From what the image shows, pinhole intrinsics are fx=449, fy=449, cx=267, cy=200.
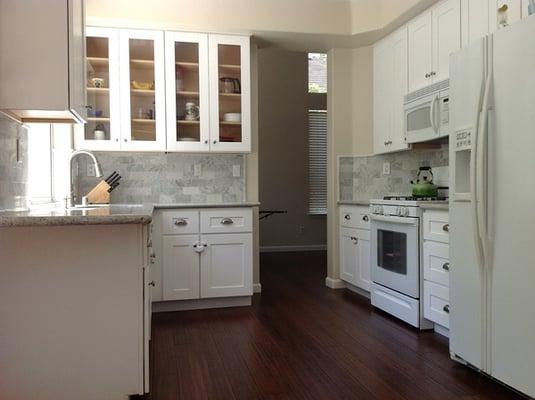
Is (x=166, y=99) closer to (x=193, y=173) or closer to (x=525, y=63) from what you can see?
(x=193, y=173)

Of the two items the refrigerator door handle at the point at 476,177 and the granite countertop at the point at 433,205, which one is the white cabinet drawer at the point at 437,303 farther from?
the refrigerator door handle at the point at 476,177

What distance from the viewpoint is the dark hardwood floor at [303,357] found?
218cm

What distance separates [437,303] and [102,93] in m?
3.04

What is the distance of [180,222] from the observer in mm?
3580

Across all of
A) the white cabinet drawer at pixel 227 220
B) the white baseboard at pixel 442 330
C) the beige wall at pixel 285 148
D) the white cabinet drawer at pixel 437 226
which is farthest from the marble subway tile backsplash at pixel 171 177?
the beige wall at pixel 285 148

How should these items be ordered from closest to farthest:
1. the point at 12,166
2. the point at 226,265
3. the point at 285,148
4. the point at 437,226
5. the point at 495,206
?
1. the point at 495,206
2. the point at 12,166
3. the point at 437,226
4. the point at 226,265
5. the point at 285,148

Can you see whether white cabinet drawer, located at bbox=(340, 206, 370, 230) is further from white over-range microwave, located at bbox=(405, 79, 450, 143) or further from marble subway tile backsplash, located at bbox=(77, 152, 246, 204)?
marble subway tile backsplash, located at bbox=(77, 152, 246, 204)

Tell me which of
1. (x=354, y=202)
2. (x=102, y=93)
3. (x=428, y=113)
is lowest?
(x=354, y=202)

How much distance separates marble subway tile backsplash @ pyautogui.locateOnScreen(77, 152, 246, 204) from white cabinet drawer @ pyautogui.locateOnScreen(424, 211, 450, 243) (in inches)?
71.4

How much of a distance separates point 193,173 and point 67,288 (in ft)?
7.82

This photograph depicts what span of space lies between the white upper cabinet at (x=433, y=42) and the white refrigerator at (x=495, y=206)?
35.7 inches

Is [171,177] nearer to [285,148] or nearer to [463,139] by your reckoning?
[463,139]

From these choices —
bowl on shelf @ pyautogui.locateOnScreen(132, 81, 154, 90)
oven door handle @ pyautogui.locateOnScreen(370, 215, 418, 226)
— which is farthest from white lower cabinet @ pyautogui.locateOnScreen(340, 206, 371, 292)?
bowl on shelf @ pyautogui.locateOnScreen(132, 81, 154, 90)

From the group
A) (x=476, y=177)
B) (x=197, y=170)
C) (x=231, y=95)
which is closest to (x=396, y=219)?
(x=476, y=177)
